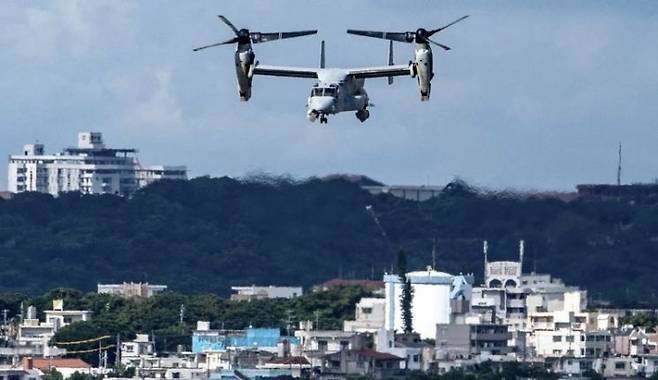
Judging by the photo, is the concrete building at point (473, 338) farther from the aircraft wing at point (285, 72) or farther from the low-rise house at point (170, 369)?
the aircraft wing at point (285, 72)

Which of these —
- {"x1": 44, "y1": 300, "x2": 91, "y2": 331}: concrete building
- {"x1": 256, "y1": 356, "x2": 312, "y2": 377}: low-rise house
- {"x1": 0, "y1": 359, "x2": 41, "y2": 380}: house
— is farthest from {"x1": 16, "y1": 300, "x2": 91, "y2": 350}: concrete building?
{"x1": 256, "y1": 356, "x2": 312, "y2": 377}: low-rise house

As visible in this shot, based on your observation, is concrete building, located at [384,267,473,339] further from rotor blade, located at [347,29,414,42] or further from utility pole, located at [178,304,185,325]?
rotor blade, located at [347,29,414,42]

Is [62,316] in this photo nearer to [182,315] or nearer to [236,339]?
[182,315]

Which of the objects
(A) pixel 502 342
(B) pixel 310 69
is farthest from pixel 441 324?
(B) pixel 310 69

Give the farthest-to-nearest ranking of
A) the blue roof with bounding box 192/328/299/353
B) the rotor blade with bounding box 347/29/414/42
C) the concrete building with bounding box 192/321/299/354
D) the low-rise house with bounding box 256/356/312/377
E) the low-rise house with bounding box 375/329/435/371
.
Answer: the blue roof with bounding box 192/328/299/353 → the concrete building with bounding box 192/321/299/354 → the low-rise house with bounding box 375/329/435/371 → the low-rise house with bounding box 256/356/312/377 → the rotor blade with bounding box 347/29/414/42

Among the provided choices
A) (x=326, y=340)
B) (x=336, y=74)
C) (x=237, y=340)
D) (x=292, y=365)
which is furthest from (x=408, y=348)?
(x=336, y=74)

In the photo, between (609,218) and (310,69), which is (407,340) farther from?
(310,69)

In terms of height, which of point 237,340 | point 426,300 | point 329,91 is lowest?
point 237,340
